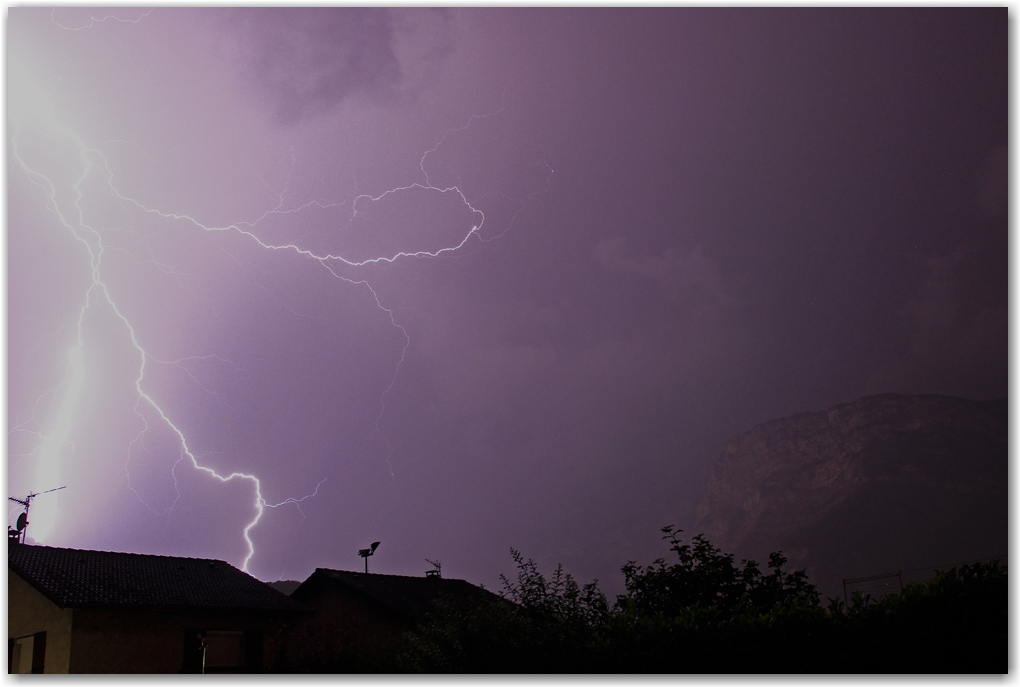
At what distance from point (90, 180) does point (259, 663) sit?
939 cm

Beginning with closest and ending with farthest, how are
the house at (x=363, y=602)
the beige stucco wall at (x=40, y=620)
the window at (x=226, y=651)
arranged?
the beige stucco wall at (x=40, y=620) < the window at (x=226, y=651) < the house at (x=363, y=602)

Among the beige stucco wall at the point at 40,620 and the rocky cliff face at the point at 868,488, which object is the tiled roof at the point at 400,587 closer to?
the beige stucco wall at the point at 40,620

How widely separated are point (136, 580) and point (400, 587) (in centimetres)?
626

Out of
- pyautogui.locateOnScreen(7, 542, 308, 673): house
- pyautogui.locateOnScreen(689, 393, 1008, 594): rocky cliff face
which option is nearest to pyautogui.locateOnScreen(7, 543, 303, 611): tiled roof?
pyautogui.locateOnScreen(7, 542, 308, 673): house

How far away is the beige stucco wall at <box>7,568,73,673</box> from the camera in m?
9.59

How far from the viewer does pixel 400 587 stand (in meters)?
16.3

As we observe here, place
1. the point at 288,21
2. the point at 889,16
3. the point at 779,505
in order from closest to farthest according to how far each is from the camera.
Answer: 1. the point at 288,21
2. the point at 889,16
3. the point at 779,505

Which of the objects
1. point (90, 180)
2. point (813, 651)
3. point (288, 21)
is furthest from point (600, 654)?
point (90, 180)

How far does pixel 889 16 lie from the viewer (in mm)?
13805

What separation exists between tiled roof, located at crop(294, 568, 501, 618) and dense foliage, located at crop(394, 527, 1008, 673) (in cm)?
758

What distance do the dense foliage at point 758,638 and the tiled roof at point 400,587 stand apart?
758 centimetres

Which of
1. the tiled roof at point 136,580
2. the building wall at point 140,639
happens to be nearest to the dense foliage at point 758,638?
the building wall at point 140,639

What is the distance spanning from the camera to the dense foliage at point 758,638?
5559 millimetres

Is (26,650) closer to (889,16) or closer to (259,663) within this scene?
(259,663)
